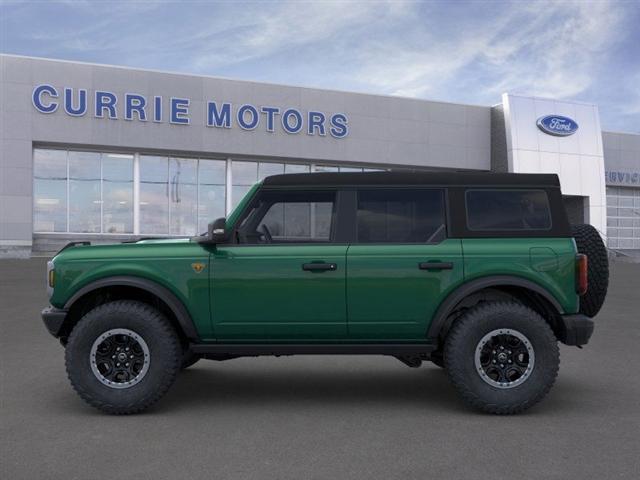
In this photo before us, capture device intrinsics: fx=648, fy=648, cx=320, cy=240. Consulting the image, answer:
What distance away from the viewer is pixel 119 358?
5.13m

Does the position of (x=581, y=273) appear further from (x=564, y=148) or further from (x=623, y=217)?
(x=623, y=217)

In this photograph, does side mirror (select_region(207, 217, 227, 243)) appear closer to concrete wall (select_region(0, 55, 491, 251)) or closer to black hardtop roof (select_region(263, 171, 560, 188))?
black hardtop roof (select_region(263, 171, 560, 188))

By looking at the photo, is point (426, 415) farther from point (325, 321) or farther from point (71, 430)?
point (71, 430)

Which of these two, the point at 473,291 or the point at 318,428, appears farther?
the point at 473,291

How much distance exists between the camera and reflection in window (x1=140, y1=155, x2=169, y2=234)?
98.7 feet

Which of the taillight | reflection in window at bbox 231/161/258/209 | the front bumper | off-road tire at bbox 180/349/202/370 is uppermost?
reflection in window at bbox 231/161/258/209

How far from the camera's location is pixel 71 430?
183 inches

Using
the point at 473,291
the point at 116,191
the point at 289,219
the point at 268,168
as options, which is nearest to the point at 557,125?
the point at 268,168

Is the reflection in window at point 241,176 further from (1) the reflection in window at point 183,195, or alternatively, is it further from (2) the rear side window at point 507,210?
(2) the rear side window at point 507,210

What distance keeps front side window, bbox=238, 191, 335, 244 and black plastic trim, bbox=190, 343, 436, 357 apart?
33.3 inches

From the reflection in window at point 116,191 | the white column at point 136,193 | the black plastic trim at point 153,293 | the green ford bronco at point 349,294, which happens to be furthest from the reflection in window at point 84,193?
the black plastic trim at point 153,293

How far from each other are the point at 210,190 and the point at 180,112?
159 inches

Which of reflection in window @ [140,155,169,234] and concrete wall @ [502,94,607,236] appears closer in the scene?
reflection in window @ [140,155,169,234]

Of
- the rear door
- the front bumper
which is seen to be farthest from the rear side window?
the front bumper
